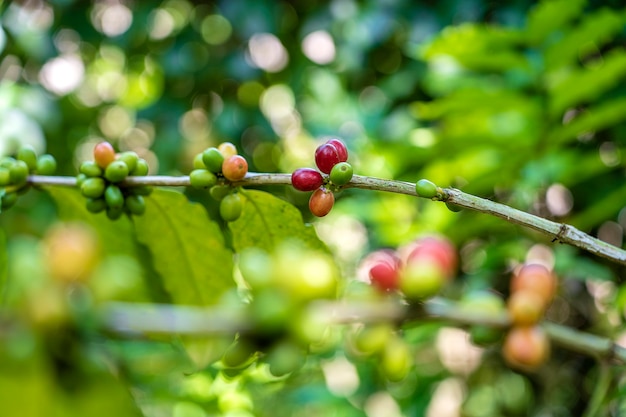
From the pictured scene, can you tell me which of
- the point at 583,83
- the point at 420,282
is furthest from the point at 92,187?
the point at 583,83

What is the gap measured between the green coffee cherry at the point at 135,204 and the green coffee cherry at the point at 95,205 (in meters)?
0.02

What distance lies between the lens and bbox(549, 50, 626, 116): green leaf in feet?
2.56

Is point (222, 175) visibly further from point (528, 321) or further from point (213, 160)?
point (528, 321)

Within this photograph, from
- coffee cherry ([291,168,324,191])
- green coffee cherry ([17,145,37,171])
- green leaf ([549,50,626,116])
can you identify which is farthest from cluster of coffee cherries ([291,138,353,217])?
green leaf ([549,50,626,116])

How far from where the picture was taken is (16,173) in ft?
1.54

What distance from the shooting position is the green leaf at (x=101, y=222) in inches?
20.8

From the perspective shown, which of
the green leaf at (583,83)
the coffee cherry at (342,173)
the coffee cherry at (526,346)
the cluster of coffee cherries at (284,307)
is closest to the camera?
the cluster of coffee cherries at (284,307)

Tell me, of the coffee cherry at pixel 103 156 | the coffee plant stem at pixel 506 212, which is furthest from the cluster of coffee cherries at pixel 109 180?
the coffee plant stem at pixel 506 212

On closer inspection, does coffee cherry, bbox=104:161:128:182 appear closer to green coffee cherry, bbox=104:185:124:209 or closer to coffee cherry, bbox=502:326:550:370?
green coffee cherry, bbox=104:185:124:209

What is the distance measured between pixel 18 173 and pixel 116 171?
0.27 ft

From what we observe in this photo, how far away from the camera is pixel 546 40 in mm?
887

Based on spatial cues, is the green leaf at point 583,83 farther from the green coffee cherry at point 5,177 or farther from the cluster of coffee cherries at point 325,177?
the green coffee cherry at point 5,177

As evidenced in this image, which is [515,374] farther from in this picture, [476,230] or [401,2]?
[401,2]

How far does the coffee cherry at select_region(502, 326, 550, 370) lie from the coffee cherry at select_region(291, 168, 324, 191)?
21 cm
